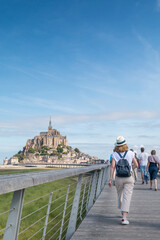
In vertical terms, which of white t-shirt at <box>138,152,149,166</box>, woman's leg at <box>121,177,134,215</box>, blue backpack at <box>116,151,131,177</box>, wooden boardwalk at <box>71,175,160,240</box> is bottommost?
wooden boardwalk at <box>71,175,160,240</box>

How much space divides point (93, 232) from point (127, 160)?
1411 mm

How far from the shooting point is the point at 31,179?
2371 millimetres

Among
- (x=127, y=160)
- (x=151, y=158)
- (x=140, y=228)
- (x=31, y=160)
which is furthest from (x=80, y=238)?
(x=31, y=160)

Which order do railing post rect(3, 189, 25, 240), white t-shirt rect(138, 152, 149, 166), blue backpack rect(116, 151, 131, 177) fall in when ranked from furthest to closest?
white t-shirt rect(138, 152, 149, 166)
blue backpack rect(116, 151, 131, 177)
railing post rect(3, 189, 25, 240)

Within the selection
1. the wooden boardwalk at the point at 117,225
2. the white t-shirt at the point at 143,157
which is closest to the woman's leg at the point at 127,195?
the wooden boardwalk at the point at 117,225

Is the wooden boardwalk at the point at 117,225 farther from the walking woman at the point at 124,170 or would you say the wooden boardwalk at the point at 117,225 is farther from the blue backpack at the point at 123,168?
the blue backpack at the point at 123,168

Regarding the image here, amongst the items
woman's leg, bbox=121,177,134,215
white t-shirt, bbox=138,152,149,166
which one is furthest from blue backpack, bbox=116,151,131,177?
white t-shirt, bbox=138,152,149,166

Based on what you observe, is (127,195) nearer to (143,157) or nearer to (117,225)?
(117,225)

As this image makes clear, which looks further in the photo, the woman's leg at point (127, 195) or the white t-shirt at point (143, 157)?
the white t-shirt at point (143, 157)

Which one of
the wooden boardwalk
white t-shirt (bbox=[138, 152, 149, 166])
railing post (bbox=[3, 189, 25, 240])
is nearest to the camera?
railing post (bbox=[3, 189, 25, 240])

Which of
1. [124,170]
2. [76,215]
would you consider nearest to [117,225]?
[76,215]

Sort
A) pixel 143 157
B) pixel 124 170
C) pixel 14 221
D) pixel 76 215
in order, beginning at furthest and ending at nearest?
pixel 143 157
pixel 124 170
pixel 76 215
pixel 14 221

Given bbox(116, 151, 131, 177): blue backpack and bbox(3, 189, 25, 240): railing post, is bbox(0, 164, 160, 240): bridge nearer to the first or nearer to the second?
bbox(3, 189, 25, 240): railing post

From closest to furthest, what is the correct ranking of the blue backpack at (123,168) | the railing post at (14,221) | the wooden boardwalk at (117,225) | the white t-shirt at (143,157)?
the railing post at (14,221)
the wooden boardwalk at (117,225)
the blue backpack at (123,168)
the white t-shirt at (143,157)
